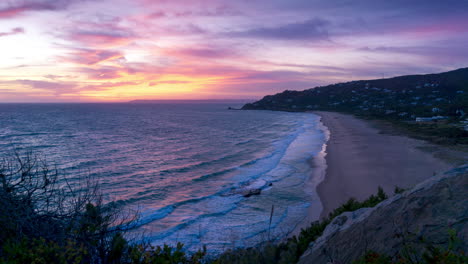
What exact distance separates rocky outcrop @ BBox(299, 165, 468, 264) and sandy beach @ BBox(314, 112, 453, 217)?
6.46 metres

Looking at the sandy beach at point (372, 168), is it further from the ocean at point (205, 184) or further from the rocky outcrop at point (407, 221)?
the rocky outcrop at point (407, 221)

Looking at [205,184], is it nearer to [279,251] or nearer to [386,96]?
[279,251]

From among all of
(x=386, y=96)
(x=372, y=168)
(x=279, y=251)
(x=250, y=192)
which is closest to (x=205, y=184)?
(x=250, y=192)

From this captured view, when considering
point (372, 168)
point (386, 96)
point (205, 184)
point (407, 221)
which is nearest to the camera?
point (407, 221)

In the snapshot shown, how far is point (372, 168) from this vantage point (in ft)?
62.7

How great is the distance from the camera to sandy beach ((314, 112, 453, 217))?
14.6 metres

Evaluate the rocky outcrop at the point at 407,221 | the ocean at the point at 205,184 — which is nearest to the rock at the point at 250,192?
the ocean at the point at 205,184

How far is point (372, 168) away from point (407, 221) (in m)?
15.6

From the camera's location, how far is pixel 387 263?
3537 millimetres

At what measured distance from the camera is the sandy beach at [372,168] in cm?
1461

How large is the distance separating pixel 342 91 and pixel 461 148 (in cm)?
12648

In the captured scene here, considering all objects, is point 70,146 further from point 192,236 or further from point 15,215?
point 15,215

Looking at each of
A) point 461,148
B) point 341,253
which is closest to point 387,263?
point 341,253

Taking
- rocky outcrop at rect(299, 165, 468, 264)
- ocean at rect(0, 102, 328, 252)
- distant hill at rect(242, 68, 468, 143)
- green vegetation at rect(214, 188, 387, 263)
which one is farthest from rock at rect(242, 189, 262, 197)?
distant hill at rect(242, 68, 468, 143)
